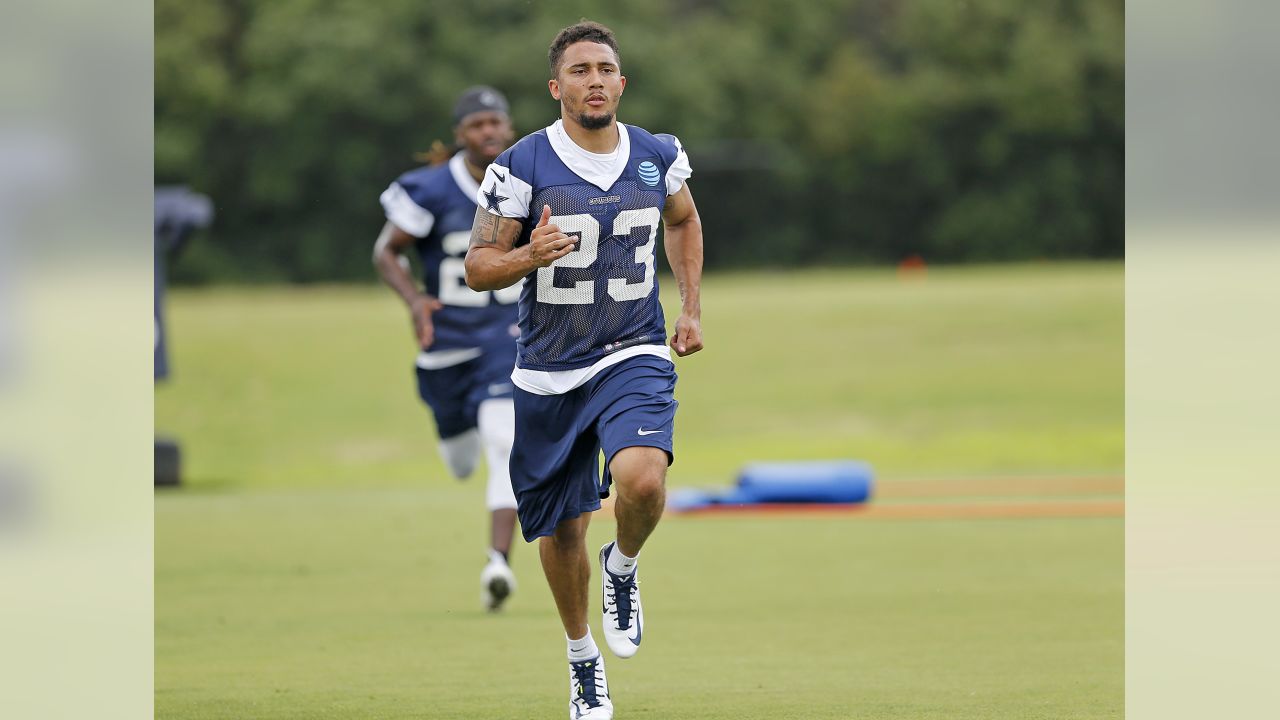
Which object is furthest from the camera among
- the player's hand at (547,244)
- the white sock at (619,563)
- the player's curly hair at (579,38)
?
the white sock at (619,563)

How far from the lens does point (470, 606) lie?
363 inches

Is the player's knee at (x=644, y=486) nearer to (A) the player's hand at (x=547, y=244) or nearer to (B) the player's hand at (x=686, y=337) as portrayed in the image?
(B) the player's hand at (x=686, y=337)

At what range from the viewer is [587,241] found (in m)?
5.89

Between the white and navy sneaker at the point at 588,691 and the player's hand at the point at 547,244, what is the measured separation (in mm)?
1440

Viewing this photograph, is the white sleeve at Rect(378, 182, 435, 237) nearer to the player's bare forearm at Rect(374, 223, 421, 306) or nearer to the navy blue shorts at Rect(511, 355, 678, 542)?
the player's bare forearm at Rect(374, 223, 421, 306)

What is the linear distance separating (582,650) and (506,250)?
4.63 ft

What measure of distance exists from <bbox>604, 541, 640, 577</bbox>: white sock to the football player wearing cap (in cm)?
284

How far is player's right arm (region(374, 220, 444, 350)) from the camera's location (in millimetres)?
9367

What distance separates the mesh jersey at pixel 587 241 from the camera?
5.87 metres

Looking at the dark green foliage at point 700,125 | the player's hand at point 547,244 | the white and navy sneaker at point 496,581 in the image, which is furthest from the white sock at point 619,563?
the dark green foliage at point 700,125

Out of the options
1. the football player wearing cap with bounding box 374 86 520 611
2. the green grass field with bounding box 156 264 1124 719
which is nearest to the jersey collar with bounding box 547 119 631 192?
the green grass field with bounding box 156 264 1124 719

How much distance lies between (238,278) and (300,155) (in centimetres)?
320

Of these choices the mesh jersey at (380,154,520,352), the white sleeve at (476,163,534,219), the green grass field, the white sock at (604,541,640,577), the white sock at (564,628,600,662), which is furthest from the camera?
the mesh jersey at (380,154,520,352)

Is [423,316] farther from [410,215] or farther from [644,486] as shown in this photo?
[644,486]
